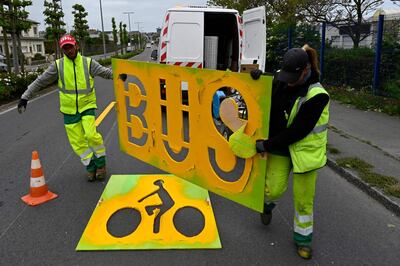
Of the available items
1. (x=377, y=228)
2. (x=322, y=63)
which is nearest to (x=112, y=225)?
(x=377, y=228)

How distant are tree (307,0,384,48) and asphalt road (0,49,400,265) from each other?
26.4 feet

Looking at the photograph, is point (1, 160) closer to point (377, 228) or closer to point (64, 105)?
point (64, 105)

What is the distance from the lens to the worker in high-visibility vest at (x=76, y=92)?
4.79 meters

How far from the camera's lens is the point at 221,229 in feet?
12.4

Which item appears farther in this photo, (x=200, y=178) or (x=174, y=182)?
(x=174, y=182)

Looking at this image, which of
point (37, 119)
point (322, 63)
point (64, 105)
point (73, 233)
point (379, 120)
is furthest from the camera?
point (322, 63)

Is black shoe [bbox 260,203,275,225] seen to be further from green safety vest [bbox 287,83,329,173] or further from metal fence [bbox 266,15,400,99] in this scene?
metal fence [bbox 266,15,400,99]

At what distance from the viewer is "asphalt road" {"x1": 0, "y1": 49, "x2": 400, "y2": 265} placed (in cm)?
327

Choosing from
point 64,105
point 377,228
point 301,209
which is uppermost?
point 64,105

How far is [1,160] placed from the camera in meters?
6.16

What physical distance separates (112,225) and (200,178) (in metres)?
1.00

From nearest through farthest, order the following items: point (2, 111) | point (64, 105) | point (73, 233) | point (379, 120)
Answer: point (73, 233) < point (64, 105) < point (379, 120) < point (2, 111)

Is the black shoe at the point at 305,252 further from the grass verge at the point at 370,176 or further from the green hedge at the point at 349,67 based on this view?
the green hedge at the point at 349,67

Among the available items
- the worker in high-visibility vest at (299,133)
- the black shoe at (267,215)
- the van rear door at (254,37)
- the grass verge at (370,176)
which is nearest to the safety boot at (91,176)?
the black shoe at (267,215)
